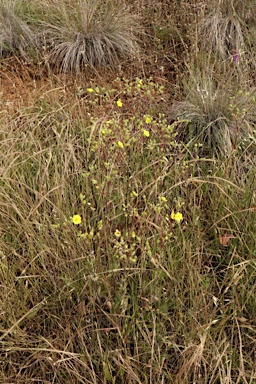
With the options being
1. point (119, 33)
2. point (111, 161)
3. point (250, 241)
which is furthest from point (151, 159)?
point (119, 33)

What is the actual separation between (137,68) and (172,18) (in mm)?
672

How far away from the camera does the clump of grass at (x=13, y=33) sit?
157 inches

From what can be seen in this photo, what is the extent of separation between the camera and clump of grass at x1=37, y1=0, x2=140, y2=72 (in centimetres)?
391

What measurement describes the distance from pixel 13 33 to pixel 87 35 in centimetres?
59

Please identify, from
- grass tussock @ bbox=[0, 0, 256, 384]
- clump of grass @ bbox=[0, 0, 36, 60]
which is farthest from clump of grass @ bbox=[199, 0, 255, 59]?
clump of grass @ bbox=[0, 0, 36, 60]

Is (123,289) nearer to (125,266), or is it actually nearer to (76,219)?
(125,266)

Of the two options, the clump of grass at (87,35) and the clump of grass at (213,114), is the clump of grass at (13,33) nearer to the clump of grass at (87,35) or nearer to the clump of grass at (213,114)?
the clump of grass at (87,35)

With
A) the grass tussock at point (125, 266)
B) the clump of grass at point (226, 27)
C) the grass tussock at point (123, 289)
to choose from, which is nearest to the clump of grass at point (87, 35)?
the clump of grass at point (226, 27)

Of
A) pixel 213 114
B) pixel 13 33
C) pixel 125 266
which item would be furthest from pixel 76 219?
pixel 13 33

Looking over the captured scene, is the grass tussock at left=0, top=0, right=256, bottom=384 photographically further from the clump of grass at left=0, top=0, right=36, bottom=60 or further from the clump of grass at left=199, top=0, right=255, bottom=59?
the clump of grass at left=0, top=0, right=36, bottom=60

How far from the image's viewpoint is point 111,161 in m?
2.52

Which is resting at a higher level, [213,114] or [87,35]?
[87,35]

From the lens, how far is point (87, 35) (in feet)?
13.0

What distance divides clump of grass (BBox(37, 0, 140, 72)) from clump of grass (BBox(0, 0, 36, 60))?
0.13 metres
